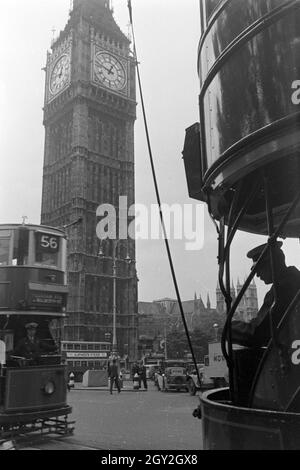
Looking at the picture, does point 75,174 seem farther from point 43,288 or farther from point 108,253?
point 43,288

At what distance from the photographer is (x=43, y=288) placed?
357 inches

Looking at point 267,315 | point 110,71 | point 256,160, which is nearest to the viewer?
point 256,160

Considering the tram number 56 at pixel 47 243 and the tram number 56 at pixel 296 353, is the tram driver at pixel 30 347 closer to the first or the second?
the tram number 56 at pixel 47 243

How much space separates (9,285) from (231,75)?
23.2 feet

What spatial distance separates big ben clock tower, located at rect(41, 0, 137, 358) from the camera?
73.9 m

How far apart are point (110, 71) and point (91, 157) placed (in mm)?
15038

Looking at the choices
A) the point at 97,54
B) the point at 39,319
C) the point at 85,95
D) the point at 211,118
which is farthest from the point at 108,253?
the point at 211,118

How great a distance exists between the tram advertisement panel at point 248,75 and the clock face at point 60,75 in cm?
8246

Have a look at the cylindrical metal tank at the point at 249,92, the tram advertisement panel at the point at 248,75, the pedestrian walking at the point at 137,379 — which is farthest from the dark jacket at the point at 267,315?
the pedestrian walking at the point at 137,379

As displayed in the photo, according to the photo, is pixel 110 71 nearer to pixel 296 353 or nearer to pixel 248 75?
pixel 248 75

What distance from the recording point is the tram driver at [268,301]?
8.84ft

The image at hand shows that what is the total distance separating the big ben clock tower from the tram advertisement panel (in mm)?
69730

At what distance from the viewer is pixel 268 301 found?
2984mm

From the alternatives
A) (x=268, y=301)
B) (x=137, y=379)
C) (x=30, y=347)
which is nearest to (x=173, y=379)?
(x=137, y=379)
